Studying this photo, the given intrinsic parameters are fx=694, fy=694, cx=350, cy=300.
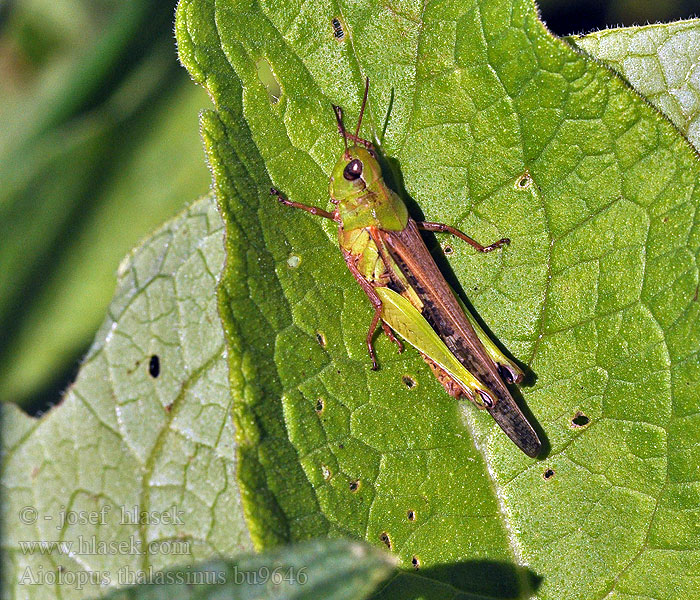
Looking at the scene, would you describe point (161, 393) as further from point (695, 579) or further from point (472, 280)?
point (695, 579)

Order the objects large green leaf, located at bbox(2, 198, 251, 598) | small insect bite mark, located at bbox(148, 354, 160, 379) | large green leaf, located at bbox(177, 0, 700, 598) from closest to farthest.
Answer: large green leaf, located at bbox(177, 0, 700, 598), large green leaf, located at bbox(2, 198, 251, 598), small insect bite mark, located at bbox(148, 354, 160, 379)

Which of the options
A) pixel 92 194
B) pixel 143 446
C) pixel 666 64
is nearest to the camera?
pixel 666 64

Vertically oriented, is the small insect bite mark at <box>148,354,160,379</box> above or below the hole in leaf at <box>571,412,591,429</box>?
above

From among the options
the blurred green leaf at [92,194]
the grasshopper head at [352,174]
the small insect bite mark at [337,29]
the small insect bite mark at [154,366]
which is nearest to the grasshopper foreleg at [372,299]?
the grasshopper head at [352,174]

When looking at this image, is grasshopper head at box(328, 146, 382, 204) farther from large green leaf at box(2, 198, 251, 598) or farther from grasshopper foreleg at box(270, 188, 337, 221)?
large green leaf at box(2, 198, 251, 598)

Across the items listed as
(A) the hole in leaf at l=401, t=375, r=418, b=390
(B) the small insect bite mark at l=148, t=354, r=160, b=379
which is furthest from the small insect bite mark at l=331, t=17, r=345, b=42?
(B) the small insect bite mark at l=148, t=354, r=160, b=379

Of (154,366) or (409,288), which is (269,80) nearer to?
(409,288)

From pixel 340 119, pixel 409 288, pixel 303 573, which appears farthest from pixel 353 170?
pixel 303 573
